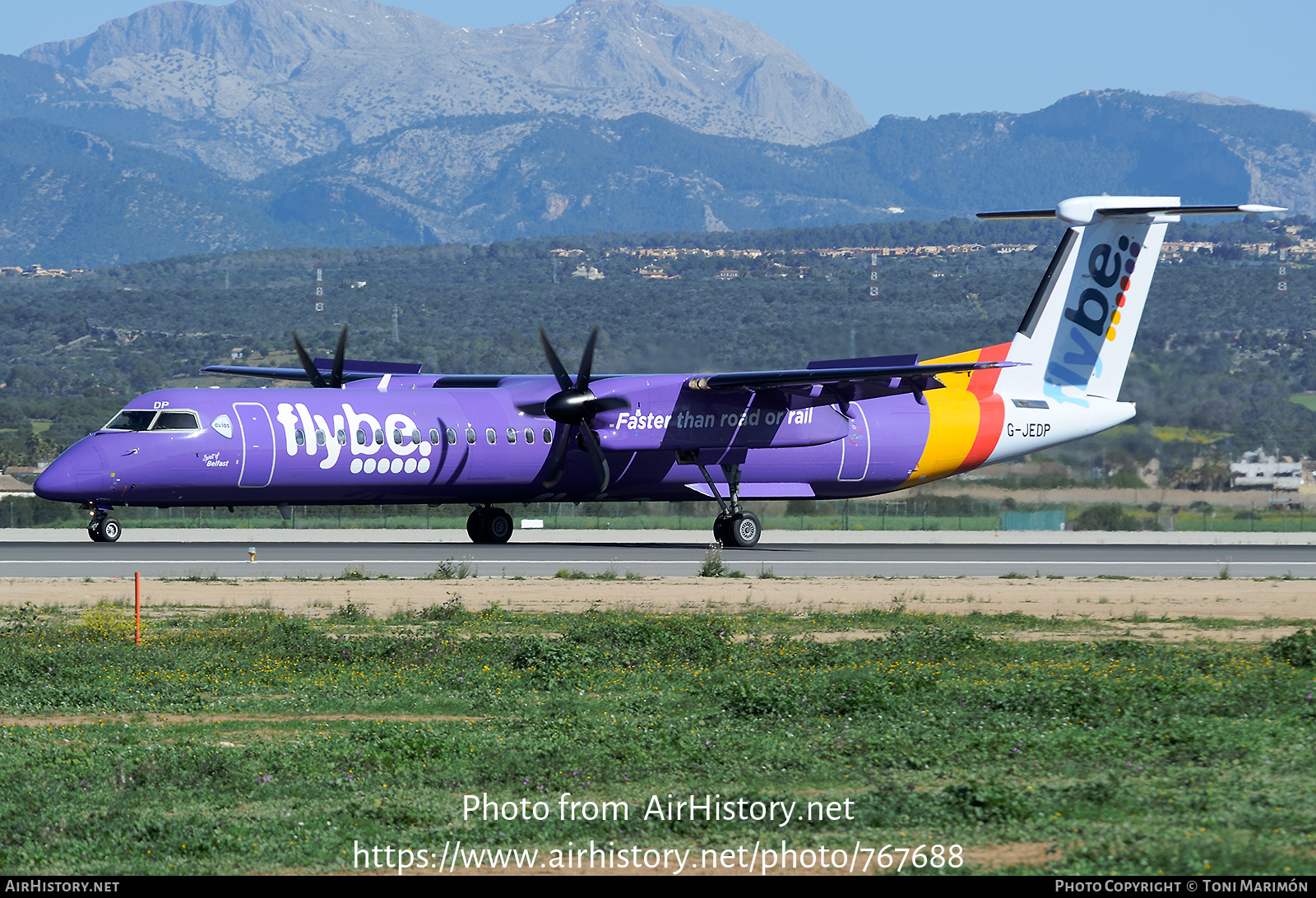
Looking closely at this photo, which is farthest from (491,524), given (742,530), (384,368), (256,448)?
(256,448)

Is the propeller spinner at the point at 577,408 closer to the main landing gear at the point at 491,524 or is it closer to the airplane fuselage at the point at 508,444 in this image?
the airplane fuselage at the point at 508,444

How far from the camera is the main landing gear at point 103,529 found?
38.0m

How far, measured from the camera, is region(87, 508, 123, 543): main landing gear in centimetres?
3803

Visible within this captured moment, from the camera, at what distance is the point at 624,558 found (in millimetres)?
36625

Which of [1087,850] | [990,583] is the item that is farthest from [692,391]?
[1087,850]

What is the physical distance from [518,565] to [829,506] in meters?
29.1

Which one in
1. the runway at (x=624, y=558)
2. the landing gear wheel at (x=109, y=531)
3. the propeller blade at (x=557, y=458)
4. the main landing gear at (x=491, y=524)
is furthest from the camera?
the main landing gear at (x=491, y=524)

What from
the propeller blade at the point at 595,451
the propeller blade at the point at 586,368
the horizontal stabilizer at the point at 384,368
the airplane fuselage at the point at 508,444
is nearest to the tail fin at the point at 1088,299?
the airplane fuselage at the point at 508,444

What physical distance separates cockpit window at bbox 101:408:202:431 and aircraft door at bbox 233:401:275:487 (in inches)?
41.0

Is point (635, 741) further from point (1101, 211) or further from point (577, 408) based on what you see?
point (1101, 211)

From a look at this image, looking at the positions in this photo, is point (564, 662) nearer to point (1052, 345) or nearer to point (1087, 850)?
point (1087, 850)

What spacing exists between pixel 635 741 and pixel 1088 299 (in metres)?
32.2

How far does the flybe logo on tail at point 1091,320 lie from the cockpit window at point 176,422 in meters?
22.9

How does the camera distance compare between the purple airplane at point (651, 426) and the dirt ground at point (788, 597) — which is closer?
the dirt ground at point (788, 597)
